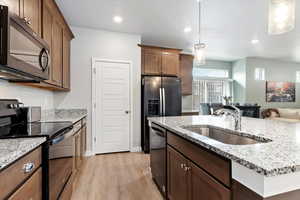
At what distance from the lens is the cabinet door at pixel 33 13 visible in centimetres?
157

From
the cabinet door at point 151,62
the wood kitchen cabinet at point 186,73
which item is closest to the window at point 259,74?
the wood kitchen cabinet at point 186,73

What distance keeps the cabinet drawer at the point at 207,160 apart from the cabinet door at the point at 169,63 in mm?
2942

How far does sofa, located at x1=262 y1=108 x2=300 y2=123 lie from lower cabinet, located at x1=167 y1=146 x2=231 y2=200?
599 cm

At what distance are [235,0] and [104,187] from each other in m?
3.43

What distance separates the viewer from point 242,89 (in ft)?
20.3

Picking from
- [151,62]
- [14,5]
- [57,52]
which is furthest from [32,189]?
[151,62]

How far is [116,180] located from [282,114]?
6591 millimetres

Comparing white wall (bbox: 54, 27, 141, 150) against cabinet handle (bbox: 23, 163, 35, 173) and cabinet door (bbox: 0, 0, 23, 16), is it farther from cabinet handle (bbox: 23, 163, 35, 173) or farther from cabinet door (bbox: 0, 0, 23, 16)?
cabinet handle (bbox: 23, 163, 35, 173)

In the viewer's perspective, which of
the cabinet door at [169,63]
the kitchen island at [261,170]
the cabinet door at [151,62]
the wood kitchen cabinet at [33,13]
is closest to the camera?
the kitchen island at [261,170]

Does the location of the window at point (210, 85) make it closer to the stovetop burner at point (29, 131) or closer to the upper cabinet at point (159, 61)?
the upper cabinet at point (159, 61)

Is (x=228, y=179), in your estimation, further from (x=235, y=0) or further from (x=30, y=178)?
(x=235, y=0)

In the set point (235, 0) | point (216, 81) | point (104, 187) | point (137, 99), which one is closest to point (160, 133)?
point (104, 187)

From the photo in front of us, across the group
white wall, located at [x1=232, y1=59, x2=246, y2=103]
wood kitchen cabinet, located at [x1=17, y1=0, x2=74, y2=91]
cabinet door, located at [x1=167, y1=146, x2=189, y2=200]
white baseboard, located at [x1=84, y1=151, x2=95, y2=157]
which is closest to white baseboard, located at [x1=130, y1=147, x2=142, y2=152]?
white baseboard, located at [x1=84, y1=151, x2=95, y2=157]

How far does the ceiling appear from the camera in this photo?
105 inches
